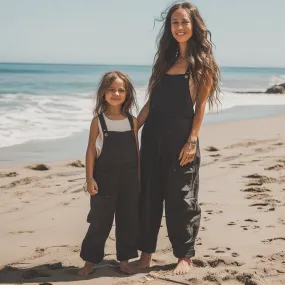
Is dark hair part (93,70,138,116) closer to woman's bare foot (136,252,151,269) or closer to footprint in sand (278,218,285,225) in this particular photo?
woman's bare foot (136,252,151,269)

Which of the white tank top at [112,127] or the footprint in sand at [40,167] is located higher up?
the white tank top at [112,127]

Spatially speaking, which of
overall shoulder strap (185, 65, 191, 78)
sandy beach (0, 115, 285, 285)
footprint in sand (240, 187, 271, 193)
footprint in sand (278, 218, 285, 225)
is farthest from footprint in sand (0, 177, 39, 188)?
overall shoulder strap (185, 65, 191, 78)

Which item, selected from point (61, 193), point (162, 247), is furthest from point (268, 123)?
point (162, 247)

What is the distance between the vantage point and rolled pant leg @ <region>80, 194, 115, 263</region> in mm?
3637

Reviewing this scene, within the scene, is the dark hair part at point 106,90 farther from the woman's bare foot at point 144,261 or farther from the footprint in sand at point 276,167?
the footprint in sand at point 276,167

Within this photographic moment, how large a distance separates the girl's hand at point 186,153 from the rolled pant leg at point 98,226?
21.7 inches

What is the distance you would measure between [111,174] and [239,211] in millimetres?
1917

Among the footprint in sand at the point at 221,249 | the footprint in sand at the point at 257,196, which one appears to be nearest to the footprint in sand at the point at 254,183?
the footprint in sand at the point at 257,196

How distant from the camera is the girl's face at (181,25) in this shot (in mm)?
3715

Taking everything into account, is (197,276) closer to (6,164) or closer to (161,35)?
(161,35)

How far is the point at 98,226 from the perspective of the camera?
3.67 m

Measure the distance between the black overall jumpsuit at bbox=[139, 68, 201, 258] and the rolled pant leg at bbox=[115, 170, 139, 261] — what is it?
11cm

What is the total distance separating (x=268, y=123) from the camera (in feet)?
39.9

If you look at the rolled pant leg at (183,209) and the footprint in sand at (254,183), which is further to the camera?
the footprint in sand at (254,183)
